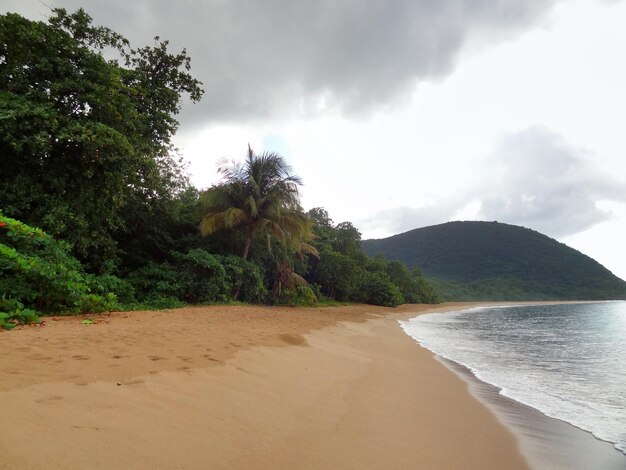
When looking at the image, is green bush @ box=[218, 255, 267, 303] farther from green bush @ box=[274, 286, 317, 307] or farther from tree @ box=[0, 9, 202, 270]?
tree @ box=[0, 9, 202, 270]

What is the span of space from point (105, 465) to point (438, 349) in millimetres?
9074

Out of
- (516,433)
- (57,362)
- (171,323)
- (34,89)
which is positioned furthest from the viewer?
(34,89)

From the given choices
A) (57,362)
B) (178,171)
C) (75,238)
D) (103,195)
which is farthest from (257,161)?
(57,362)

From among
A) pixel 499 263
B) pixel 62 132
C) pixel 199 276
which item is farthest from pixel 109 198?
pixel 499 263

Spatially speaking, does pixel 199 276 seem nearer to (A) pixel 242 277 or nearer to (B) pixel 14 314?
(A) pixel 242 277

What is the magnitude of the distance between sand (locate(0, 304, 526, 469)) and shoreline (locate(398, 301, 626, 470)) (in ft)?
0.51

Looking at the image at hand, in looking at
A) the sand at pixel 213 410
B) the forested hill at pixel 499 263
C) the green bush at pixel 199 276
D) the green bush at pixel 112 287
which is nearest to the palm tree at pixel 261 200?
the green bush at pixel 199 276

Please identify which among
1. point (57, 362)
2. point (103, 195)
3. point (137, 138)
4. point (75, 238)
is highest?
point (137, 138)

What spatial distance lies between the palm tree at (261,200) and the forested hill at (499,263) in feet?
177

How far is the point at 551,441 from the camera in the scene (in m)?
3.53

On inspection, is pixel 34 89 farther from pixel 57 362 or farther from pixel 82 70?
pixel 57 362

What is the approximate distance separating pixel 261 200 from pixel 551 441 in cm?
Answer: 1379

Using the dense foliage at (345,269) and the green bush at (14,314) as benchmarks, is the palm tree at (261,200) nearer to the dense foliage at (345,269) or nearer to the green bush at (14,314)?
the dense foliage at (345,269)

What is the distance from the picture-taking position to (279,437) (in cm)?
274
